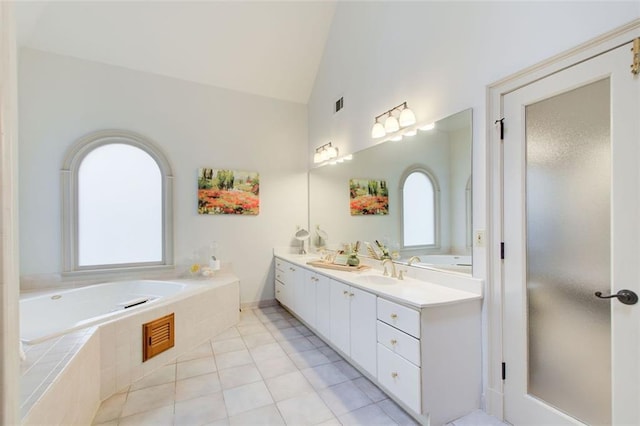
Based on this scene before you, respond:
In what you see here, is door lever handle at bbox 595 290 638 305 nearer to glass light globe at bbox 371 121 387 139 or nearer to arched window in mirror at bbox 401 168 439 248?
arched window in mirror at bbox 401 168 439 248

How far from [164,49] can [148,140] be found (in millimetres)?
1077

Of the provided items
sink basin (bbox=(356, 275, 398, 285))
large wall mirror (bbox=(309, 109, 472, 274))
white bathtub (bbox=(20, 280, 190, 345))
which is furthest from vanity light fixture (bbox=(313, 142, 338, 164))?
white bathtub (bbox=(20, 280, 190, 345))

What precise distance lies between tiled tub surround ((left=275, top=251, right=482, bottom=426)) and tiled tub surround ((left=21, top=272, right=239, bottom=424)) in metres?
1.59

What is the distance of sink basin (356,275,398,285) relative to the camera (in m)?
2.43

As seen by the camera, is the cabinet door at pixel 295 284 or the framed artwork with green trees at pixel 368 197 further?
the cabinet door at pixel 295 284

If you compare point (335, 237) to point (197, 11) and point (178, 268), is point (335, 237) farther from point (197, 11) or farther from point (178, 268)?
point (197, 11)

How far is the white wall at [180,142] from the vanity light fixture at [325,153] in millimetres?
451

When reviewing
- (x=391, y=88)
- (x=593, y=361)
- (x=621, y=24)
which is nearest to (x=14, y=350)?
(x=593, y=361)

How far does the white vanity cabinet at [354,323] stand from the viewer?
6.89 feet

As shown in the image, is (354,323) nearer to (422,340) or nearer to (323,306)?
(323,306)

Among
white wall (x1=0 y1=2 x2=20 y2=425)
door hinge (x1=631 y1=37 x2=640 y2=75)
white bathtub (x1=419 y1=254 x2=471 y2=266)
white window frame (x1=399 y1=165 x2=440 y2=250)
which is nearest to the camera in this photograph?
white wall (x1=0 y1=2 x2=20 y2=425)

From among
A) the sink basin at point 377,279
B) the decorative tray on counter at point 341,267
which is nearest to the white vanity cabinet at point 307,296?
the decorative tray on counter at point 341,267

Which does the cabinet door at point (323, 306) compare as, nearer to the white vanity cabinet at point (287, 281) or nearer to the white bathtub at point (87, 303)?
the white vanity cabinet at point (287, 281)

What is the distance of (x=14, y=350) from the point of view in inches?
22.6
